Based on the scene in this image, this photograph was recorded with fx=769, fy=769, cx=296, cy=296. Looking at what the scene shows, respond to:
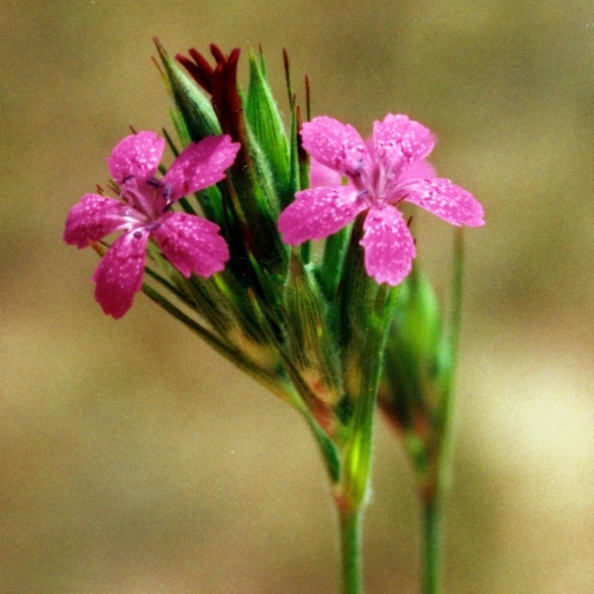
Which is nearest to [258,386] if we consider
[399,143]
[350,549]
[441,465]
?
[441,465]

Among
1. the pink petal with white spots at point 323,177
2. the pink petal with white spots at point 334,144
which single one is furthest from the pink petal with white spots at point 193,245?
the pink petal with white spots at point 323,177

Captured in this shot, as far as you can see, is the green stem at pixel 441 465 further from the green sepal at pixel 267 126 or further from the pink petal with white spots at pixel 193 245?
the pink petal with white spots at pixel 193 245

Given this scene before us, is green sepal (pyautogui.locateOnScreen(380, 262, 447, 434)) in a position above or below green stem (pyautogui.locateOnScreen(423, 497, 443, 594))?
above

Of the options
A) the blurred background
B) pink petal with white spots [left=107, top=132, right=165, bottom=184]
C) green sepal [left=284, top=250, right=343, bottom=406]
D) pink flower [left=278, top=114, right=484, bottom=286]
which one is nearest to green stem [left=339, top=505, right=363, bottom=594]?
green sepal [left=284, top=250, right=343, bottom=406]

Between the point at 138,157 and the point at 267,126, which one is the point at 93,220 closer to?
the point at 138,157

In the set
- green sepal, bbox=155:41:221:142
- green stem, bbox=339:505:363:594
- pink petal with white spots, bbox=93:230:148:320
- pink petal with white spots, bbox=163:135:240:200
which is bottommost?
green stem, bbox=339:505:363:594

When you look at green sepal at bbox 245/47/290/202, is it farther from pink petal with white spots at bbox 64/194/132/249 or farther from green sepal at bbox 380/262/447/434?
green sepal at bbox 380/262/447/434
